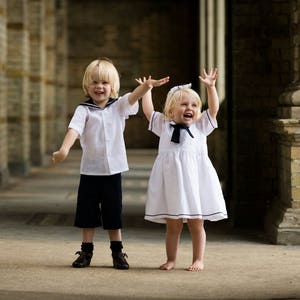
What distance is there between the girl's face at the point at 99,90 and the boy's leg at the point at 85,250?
3.06 feet

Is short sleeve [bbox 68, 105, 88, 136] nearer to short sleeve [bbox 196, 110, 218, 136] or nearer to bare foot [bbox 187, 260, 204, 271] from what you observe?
short sleeve [bbox 196, 110, 218, 136]

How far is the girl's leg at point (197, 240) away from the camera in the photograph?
6.38 meters

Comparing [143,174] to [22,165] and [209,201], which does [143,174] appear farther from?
[209,201]

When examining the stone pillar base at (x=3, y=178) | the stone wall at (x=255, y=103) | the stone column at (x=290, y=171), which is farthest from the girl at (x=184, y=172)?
the stone pillar base at (x=3, y=178)

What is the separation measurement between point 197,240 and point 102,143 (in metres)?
0.94

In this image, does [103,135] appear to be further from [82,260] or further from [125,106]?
[82,260]

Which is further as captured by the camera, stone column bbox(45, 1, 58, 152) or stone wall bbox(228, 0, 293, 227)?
stone column bbox(45, 1, 58, 152)

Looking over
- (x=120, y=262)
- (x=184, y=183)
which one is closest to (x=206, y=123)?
(x=184, y=183)

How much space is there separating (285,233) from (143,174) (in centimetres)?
998

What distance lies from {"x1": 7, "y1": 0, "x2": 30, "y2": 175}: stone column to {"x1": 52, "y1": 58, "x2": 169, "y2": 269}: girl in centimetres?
1148

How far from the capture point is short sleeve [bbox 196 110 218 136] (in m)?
6.39

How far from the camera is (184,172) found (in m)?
6.31

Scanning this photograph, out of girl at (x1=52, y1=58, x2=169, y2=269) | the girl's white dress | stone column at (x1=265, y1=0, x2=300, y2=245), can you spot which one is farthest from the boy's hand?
stone column at (x1=265, y1=0, x2=300, y2=245)

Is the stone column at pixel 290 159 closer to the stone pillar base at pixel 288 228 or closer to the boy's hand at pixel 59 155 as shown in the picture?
the stone pillar base at pixel 288 228
